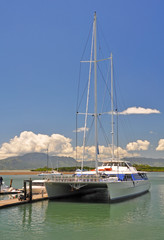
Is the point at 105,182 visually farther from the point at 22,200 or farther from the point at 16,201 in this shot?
the point at 16,201

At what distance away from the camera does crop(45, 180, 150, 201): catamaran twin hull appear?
28297 mm

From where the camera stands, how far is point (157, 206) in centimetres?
3019

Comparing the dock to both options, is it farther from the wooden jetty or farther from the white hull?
the white hull

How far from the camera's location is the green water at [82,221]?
1795 centimetres

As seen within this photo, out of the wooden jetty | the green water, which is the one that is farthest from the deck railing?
the wooden jetty

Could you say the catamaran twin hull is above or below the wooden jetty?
above

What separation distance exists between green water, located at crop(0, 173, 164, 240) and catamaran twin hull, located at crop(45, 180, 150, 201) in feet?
3.53

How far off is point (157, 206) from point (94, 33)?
1948 cm

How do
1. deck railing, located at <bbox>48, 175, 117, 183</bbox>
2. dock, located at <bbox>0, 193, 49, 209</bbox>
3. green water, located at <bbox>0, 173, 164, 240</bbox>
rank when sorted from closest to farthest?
1. green water, located at <bbox>0, 173, 164, 240</bbox>
2. dock, located at <bbox>0, 193, 49, 209</bbox>
3. deck railing, located at <bbox>48, 175, 117, 183</bbox>

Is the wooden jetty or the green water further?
the wooden jetty

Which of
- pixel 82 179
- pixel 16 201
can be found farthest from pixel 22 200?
pixel 82 179

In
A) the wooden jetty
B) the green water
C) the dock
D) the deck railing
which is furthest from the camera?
the deck railing

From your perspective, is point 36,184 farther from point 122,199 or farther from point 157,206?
point 157,206

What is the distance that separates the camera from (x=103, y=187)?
30.9 m
